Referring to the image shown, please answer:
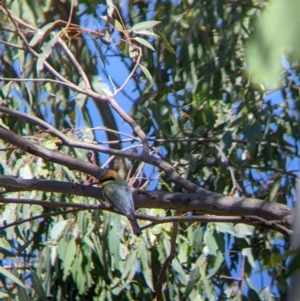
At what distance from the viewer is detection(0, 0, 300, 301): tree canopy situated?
3164mm

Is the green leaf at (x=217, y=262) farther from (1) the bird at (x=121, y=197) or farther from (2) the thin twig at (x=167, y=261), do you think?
(2) the thin twig at (x=167, y=261)

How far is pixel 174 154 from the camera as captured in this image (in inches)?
147

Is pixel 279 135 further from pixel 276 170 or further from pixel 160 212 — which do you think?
pixel 160 212

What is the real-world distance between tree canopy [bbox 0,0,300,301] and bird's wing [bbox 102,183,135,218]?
1.89ft

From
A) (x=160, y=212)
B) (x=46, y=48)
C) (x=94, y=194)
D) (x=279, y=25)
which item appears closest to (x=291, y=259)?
(x=279, y=25)

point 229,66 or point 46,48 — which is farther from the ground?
point 229,66

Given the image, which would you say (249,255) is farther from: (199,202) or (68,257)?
(199,202)

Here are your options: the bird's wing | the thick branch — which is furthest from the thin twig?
the bird's wing

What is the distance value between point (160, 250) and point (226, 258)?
0.56m

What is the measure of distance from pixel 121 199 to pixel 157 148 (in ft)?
4.65

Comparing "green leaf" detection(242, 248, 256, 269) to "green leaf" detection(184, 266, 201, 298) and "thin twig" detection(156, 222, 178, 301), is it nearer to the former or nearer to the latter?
"green leaf" detection(184, 266, 201, 298)

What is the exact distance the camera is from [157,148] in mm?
3611

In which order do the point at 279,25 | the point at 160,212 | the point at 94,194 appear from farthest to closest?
the point at 160,212
the point at 94,194
the point at 279,25

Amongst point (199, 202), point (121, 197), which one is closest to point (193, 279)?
point (121, 197)
